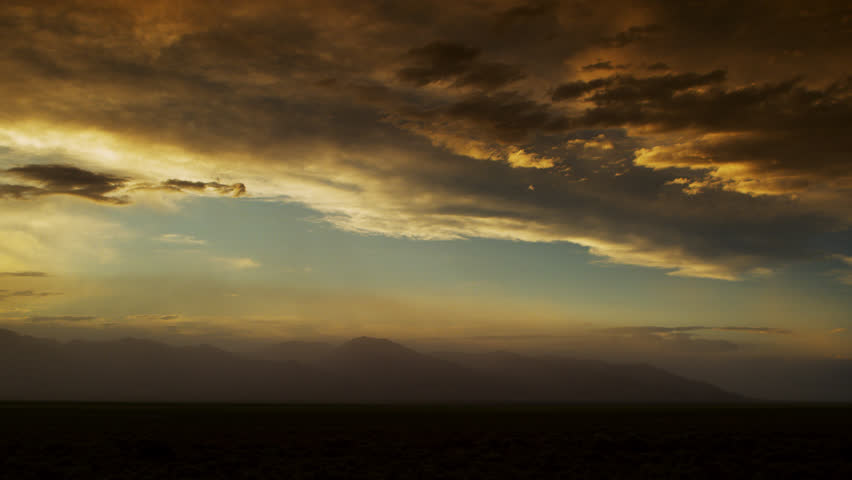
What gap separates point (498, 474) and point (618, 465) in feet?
28.4

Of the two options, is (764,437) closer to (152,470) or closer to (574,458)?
(574,458)

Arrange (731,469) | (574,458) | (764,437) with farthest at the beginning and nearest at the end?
(764,437) → (574,458) → (731,469)

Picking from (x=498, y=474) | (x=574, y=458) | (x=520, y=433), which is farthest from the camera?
(x=520, y=433)

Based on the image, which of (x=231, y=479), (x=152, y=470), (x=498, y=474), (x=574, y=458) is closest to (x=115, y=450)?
(x=152, y=470)

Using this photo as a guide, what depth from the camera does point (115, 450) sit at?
124ft

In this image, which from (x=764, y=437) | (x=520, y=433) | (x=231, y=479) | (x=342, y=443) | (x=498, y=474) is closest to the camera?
(x=231, y=479)

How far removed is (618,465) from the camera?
34281 mm

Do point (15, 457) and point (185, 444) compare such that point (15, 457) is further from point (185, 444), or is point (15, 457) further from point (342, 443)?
point (342, 443)

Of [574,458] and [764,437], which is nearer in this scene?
[574,458]

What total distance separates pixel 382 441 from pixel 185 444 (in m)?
15.3

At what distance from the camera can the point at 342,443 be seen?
42344 millimetres

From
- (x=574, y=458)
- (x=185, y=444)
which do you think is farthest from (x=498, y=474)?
(x=185, y=444)

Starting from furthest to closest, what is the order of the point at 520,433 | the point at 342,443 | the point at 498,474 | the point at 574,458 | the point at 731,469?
the point at 520,433, the point at 342,443, the point at 574,458, the point at 731,469, the point at 498,474

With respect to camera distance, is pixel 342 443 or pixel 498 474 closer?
pixel 498 474
